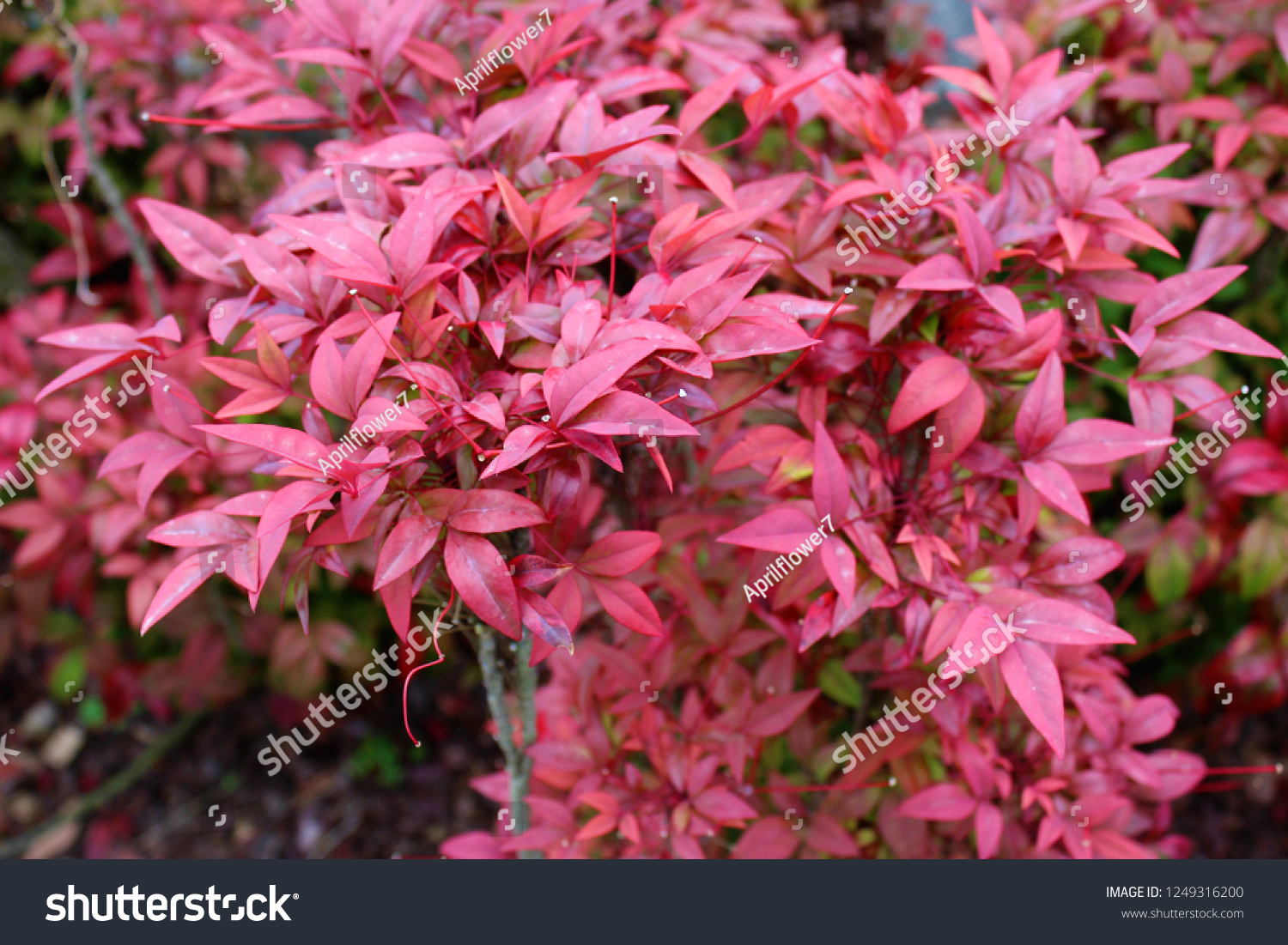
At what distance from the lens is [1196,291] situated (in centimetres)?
116

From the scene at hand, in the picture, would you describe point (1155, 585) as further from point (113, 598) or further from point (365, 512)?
point (113, 598)

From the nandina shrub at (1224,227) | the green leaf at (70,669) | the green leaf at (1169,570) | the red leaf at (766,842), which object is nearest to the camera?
the red leaf at (766,842)

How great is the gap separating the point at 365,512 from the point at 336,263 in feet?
0.99

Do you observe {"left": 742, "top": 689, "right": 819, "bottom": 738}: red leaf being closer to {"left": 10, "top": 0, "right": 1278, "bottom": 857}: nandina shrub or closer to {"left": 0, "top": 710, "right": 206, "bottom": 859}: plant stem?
{"left": 10, "top": 0, "right": 1278, "bottom": 857}: nandina shrub

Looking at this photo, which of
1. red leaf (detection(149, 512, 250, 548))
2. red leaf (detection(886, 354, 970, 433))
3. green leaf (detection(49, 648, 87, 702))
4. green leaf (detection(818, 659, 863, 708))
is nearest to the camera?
red leaf (detection(149, 512, 250, 548))

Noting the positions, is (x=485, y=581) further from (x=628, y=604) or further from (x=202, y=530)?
(x=202, y=530)

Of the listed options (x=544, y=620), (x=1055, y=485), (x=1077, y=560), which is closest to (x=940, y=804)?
(x=1077, y=560)

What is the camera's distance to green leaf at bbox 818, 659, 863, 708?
60.8 inches

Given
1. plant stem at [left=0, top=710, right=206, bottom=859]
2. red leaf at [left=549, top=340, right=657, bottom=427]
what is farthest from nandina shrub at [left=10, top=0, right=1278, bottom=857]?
plant stem at [left=0, top=710, right=206, bottom=859]

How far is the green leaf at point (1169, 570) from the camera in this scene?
1.94 metres

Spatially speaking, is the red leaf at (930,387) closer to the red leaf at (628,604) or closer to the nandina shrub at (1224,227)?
the red leaf at (628,604)

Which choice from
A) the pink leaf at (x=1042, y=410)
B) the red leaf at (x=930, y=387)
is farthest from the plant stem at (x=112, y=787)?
the pink leaf at (x=1042, y=410)

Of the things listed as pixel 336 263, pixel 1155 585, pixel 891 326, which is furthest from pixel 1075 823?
pixel 336 263

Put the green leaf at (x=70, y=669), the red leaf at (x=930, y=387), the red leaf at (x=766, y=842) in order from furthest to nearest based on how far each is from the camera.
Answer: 1. the green leaf at (x=70, y=669)
2. the red leaf at (x=766, y=842)
3. the red leaf at (x=930, y=387)
